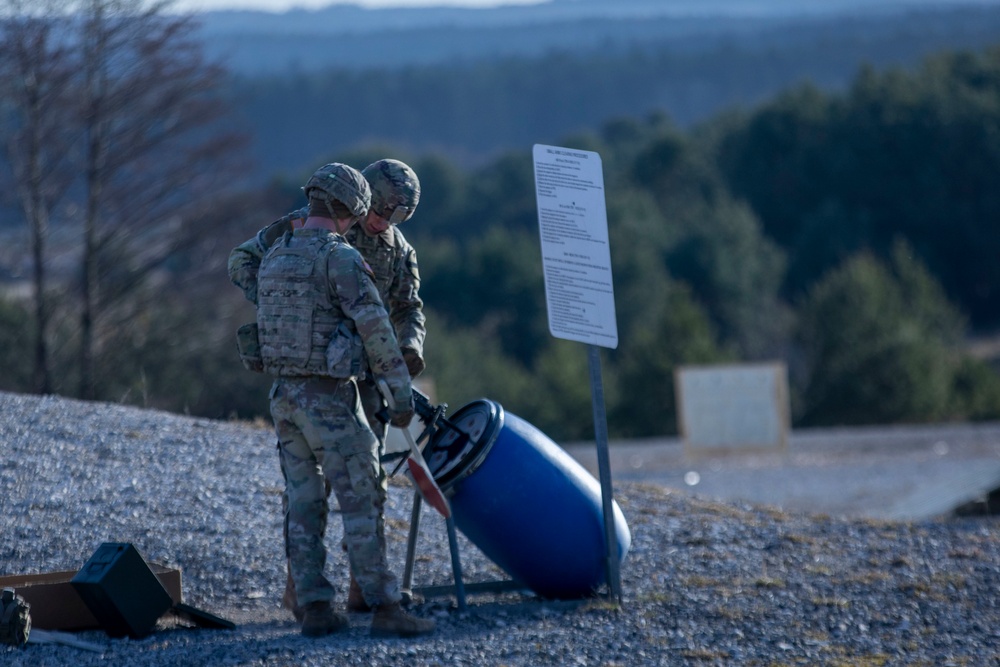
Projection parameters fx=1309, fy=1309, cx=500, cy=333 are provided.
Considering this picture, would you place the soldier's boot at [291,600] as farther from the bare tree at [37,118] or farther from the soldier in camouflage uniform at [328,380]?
Result: the bare tree at [37,118]

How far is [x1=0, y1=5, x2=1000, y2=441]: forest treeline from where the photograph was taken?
25.7 m

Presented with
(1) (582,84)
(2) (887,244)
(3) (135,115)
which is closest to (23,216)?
(3) (135,115)

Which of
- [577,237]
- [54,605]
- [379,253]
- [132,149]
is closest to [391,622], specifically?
[54,605]

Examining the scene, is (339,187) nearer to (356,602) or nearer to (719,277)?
(356,602)

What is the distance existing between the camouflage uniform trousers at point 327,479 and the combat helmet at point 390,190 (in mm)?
827

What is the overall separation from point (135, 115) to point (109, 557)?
63.3 feet

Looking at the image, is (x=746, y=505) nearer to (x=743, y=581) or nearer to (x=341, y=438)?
(x=743, y=581)

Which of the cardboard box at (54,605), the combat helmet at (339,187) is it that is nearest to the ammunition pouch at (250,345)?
the combat helmet at (339,187)

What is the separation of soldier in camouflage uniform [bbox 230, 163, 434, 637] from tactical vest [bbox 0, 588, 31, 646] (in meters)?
1.07

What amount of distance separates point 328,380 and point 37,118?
17671 mm

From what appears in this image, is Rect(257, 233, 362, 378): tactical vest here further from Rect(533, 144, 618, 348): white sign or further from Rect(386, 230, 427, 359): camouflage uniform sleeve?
Rect(533, 144, 618, 348): white sign

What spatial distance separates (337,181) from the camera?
520cm

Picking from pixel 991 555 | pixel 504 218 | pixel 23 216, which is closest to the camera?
pixel 991 555

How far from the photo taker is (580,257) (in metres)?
5.92
